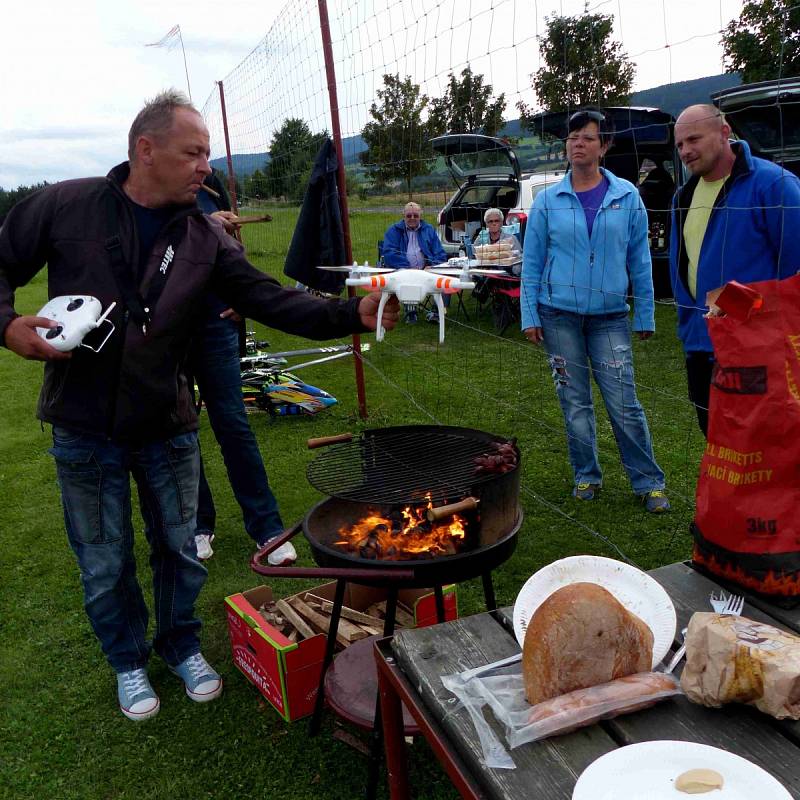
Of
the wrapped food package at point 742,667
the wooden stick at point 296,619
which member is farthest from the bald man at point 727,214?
the wooden stick at point 296,619

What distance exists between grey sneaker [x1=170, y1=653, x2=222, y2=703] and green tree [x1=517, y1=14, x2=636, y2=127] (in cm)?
267

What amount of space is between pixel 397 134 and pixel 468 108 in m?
0.90

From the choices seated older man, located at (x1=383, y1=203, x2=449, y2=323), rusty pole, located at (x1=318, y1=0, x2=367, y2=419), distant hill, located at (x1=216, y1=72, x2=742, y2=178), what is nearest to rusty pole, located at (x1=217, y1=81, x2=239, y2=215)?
seated older man, located at (x1=383, y1=203, x2=449, y2=323)

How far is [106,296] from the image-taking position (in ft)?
7.23

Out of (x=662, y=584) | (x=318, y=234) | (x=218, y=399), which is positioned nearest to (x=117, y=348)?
(x=218, y=399)

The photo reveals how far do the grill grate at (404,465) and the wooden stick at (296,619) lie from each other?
670 millimetres

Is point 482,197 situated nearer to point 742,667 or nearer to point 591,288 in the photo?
point 591,288

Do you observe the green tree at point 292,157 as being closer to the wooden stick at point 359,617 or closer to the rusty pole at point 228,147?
the rusty pole at point 228,147

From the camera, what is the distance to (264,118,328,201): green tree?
19.4 feet

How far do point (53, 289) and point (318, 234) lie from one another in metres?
2.74

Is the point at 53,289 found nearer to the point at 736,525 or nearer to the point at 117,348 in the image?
the point at 117,348

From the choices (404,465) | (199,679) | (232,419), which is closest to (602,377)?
(404,465)

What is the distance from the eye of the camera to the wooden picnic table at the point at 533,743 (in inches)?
47.9

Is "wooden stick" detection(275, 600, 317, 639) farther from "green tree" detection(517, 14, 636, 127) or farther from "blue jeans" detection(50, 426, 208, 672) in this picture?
"green tree" detection(517, 14, 636, 127)
